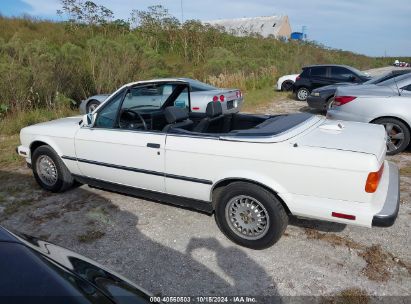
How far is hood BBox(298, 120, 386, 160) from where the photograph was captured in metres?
3.04

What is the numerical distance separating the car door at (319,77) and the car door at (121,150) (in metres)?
10.4

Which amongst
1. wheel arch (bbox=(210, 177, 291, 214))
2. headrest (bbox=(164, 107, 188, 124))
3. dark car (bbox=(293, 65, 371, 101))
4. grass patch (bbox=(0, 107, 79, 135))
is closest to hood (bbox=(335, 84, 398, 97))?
headrest (bbox=(164, 107, 188, 124))

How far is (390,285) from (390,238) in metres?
0.84

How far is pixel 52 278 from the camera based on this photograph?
167 cm

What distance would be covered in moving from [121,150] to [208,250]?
1533mm

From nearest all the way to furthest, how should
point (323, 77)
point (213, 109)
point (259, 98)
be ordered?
point (213, 109) < point (323, 77) < point (259, 98)

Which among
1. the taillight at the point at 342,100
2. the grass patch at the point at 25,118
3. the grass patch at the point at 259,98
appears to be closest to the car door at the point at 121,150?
the taillight at the point at 342,100

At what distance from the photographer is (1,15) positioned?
21.7 m

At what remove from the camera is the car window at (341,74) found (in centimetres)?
1319

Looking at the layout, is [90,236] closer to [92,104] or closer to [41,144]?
[41,144]

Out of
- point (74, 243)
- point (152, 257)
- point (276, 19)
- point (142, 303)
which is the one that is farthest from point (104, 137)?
point (276, 19)

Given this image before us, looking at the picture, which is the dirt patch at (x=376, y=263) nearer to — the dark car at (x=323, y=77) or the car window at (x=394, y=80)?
→ the car window at (x=394, y=80)

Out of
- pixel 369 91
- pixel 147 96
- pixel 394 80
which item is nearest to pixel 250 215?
pixel 147 96

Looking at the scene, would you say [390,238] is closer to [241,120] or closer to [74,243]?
[241,120]
